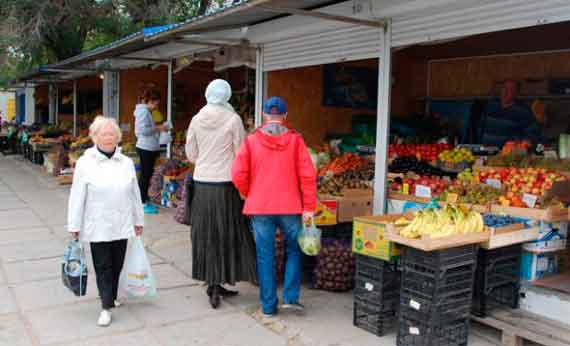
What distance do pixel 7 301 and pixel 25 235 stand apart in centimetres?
267

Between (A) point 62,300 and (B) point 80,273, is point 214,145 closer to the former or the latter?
(B) point 80,273

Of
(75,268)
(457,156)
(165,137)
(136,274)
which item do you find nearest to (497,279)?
(457,156)

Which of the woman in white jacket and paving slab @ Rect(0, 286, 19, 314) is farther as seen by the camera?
paving slab @ Rect(0, 286, 19, 314)

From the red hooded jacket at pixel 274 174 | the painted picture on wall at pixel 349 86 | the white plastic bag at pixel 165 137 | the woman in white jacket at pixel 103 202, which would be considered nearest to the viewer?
the woman in white jacket at pixel 103 202

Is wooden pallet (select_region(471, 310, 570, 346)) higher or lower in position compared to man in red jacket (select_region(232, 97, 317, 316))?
lower

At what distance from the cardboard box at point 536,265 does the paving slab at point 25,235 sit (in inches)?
215

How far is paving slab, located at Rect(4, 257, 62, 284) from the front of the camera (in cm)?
525

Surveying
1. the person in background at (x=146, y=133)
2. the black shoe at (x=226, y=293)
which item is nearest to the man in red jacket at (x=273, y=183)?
the black shoe at (x=226, y=293)

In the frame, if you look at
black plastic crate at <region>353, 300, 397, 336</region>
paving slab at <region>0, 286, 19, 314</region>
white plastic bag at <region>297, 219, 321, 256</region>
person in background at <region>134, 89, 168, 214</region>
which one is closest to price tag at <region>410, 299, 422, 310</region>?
black plastic crate at <region>353, 300, 397, 336</region>

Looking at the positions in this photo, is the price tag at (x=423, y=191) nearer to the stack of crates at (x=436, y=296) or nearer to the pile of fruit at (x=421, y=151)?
the stack of crates at (x=436, y=296)

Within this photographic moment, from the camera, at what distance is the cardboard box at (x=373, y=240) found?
12.9 feet

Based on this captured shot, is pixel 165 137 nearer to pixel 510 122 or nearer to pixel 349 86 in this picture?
pixel 349 86

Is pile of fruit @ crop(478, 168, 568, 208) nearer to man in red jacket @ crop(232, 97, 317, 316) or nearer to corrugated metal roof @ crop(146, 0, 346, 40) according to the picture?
man in red jacket @ crop(232, 97, 317, 316)

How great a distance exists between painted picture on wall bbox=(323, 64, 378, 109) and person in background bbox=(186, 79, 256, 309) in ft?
13.5
